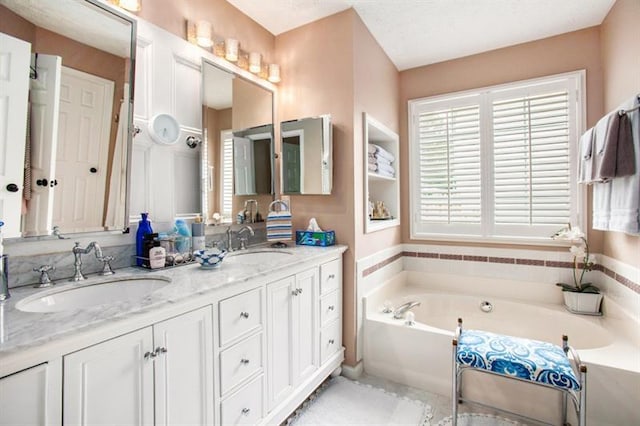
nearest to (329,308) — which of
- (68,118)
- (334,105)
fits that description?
(334,105)

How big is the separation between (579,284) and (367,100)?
Answer: 7.18 ft

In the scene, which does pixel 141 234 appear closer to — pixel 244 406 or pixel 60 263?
pixel 60 263

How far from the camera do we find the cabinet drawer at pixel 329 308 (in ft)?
6.48

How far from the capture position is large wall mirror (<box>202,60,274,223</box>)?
1.95 m

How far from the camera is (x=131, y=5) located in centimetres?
148

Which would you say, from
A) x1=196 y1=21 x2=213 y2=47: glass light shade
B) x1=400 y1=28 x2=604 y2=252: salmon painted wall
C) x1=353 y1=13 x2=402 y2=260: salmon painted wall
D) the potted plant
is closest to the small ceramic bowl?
x1=353 y1=13 x2=402 y2=260: salmon painted wall

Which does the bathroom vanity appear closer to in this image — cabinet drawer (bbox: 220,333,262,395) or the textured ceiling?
cabinet drawer (bbox: 220,333,262,395)

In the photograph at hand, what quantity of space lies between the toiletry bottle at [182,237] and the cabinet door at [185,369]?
53 centimetres

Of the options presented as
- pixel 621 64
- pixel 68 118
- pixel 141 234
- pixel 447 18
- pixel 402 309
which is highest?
pixel 447 18

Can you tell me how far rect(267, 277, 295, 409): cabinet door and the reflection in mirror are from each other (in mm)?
784

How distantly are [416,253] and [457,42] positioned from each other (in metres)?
1.92

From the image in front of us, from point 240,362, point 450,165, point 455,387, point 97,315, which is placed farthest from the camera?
point 450,165

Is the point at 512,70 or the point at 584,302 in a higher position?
the point at 512,70

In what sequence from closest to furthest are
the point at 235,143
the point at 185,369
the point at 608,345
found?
the point at 185,369
the point at 608,345
the point at 235,143
